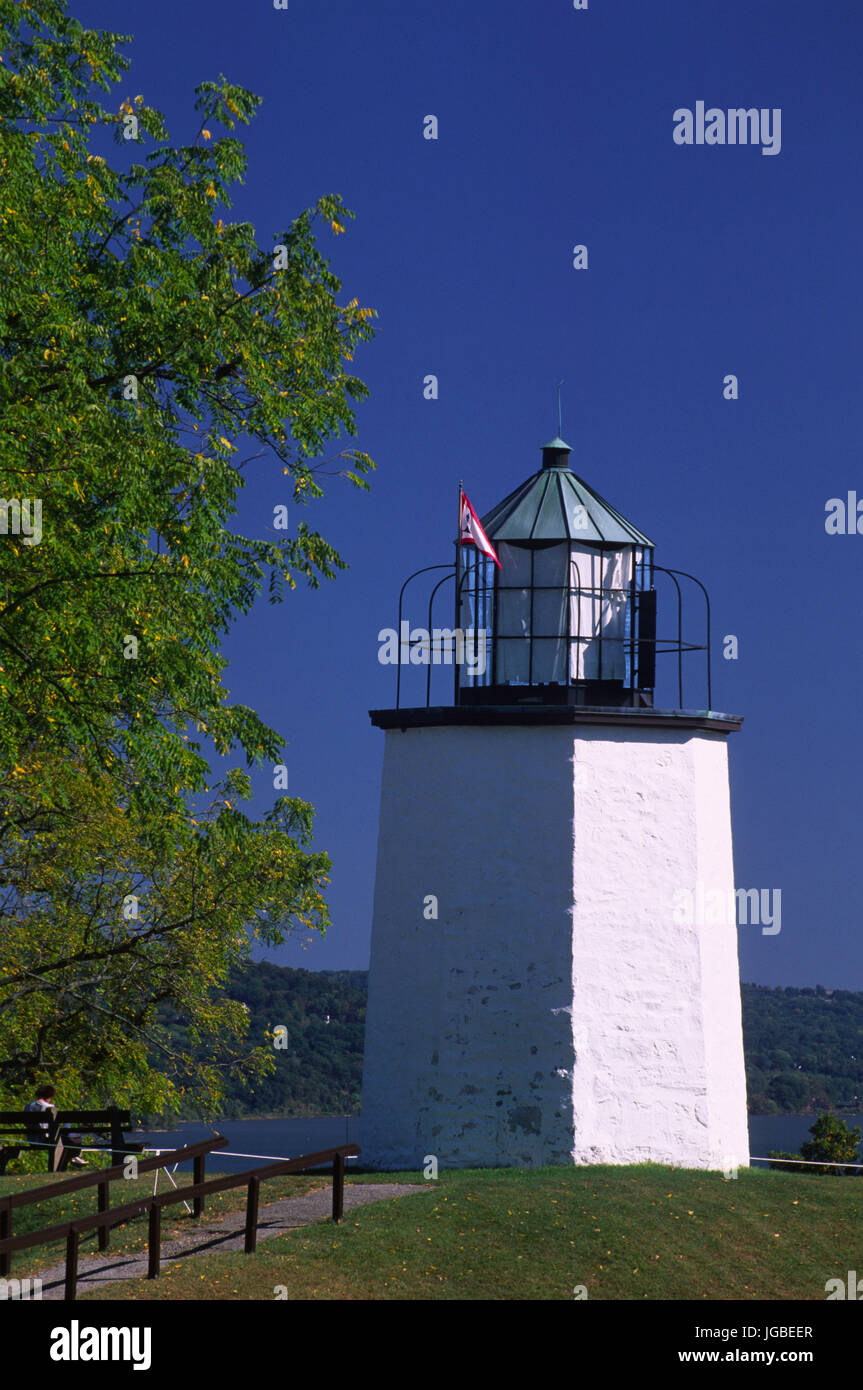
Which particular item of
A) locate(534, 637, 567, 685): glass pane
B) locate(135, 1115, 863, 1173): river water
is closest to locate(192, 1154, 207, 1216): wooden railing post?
locate(534, 637, 567, 685): glass pane

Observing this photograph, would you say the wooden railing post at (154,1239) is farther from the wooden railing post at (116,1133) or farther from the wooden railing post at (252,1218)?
the wooden railing post at (116,1133)

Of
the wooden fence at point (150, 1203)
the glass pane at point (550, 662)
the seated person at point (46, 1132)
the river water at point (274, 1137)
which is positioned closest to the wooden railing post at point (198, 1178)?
the wooden fence at point (150, 1203)

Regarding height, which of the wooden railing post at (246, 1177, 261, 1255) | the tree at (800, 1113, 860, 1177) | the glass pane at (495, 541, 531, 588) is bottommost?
the tree at (800, 1113, 860, 1177)

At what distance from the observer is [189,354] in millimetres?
15336

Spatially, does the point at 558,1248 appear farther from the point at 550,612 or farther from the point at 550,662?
the point at 550,612

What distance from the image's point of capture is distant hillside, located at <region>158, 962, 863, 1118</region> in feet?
139

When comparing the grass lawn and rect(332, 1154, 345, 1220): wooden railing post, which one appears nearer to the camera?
the grass lawn

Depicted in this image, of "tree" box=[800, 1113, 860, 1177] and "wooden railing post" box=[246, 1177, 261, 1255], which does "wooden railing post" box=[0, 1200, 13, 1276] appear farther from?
"tree" box=[800, 1113, 860, 1177]

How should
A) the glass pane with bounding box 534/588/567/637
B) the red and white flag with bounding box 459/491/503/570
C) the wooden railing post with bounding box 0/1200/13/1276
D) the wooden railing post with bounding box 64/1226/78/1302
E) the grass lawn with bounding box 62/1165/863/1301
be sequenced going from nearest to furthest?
the wooden railing post with bounding box 64/1226/78/1302 < the grass lawn with bounding box 62/1165/863/1301 < the wooden railing post with bounding box 0/1200/13/1276 < the red and white flag with bounding box 459/491/503/570 < the glass pane with bounding box 534/588/567/637

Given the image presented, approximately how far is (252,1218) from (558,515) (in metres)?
9.74

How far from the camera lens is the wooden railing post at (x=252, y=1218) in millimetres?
12719

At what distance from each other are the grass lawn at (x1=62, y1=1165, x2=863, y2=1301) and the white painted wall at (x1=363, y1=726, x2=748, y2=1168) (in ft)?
5.61

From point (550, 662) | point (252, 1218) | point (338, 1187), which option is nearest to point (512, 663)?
point (550, 662)
